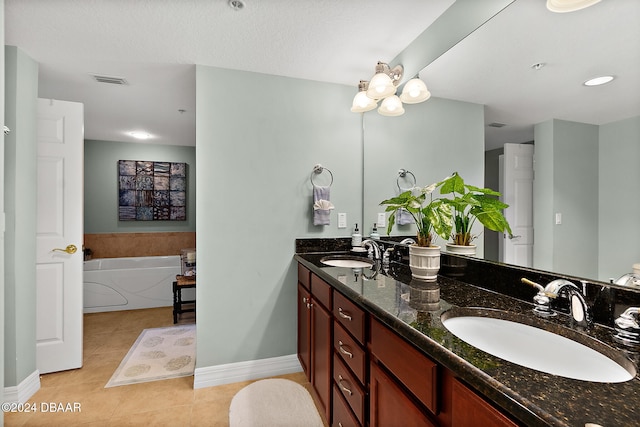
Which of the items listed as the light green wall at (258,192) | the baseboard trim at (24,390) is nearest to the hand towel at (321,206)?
the light green wall at (258,192)

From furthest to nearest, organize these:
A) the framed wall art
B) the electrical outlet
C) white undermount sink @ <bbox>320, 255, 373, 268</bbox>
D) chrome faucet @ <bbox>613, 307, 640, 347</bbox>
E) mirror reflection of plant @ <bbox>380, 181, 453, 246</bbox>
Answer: the framed wall art, the electrical outlet, white undermount sink @ <bbox>320, 255, 373, 268</bbox>, mirror reflection of plant @ <bbox>380, 181, 453, 246</bbox>, chrome faucet @ <bbox>613, 307, 640, 347</bbox>

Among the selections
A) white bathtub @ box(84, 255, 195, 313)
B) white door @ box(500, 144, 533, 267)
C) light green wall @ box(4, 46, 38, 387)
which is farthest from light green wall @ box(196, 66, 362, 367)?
white bathtub @ box(84, 255, 195, 313)

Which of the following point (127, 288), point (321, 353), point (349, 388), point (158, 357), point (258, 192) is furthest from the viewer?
point (127, 288)

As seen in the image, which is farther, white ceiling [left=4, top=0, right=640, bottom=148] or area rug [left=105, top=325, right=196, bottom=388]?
area rug [left=105, top=325, right=196, bottom=388]

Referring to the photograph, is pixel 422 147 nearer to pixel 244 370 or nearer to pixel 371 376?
pixel 371 376

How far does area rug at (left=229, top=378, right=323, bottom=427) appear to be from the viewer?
69.0 inches

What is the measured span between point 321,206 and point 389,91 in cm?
93

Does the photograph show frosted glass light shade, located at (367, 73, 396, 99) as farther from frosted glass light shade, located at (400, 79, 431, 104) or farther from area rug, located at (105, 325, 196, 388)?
area rug, located at (105, 325, 196, 388)

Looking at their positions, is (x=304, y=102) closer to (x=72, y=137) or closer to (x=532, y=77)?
(x=532, y=77)

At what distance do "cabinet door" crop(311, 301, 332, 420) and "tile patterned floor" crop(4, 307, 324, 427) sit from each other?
1.58 ft

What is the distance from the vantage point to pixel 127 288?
3811 mm

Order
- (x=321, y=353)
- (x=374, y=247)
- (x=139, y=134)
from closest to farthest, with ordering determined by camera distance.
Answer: (x=321, y=353) < (x=374, y=247) < (x=139, y=134)

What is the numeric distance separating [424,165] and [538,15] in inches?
32.4

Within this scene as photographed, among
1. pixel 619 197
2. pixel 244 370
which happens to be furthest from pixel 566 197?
pixel 244 370
